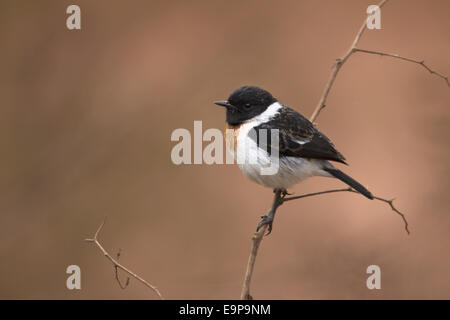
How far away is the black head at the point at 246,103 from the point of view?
131 inches

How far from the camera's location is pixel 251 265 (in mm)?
2361

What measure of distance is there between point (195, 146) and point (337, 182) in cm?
284

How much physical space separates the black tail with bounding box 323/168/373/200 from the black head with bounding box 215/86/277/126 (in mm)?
595

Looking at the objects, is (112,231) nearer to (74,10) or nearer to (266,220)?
(74,10)

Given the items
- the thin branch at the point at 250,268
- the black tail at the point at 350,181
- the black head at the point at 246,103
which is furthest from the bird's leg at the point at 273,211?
the black head at the point at 246,103

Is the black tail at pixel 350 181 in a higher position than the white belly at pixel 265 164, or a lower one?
lower

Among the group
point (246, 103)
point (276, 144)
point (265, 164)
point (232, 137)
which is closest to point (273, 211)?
point (265, 164)

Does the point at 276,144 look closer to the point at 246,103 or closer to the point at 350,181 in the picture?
the point at 246,103

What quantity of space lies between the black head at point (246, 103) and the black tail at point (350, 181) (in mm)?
595

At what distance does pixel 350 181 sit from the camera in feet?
10.3

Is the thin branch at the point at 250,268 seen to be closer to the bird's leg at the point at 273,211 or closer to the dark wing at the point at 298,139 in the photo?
the bird's leg at the point at 273,211

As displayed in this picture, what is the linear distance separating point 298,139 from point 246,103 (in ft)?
1.36

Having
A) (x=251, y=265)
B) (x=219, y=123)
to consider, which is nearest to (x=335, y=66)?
(x=251, y=265)

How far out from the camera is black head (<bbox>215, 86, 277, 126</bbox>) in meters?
3.34
